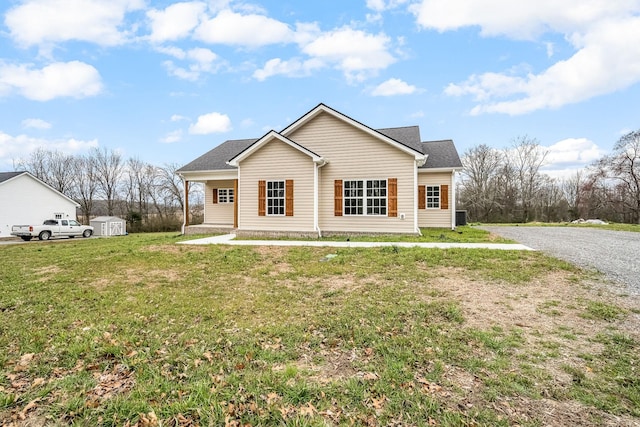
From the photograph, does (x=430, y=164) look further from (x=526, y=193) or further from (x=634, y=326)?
(x=526, y=193)

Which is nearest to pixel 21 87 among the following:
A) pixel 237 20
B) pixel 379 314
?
pixel 237 20

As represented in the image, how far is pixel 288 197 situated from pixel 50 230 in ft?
68.9

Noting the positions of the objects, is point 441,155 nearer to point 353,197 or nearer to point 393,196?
point 393,196

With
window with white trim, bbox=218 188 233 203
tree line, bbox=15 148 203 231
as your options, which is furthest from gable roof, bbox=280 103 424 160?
tree line, bbox=15 148 203 231

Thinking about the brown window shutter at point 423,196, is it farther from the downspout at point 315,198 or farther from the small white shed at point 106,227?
the small white shed at point 106,227

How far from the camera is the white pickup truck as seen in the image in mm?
22141

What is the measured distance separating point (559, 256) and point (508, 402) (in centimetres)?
Result: 741

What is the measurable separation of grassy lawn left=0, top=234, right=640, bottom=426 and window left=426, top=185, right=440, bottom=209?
32.2ft

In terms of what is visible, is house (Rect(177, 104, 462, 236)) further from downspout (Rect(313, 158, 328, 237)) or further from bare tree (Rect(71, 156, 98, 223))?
bare tree (Rect(71, 156, 98, 223))

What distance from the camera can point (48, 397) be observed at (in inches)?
110

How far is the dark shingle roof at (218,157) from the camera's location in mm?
17031

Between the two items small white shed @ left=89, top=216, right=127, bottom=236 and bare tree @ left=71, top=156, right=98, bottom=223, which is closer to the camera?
small white shed @ left=89, top=216, right=127, bottom=236

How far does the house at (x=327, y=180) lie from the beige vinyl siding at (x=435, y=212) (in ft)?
9.79

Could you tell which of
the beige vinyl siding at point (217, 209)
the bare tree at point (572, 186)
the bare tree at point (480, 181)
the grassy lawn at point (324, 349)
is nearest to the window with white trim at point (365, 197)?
the grassy lawn at point (324, 349)
